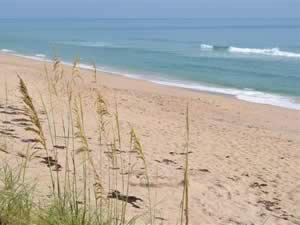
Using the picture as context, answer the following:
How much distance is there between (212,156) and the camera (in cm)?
898

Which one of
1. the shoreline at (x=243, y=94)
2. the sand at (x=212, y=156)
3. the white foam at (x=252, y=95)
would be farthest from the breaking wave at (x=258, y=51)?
the sand at (x=212, y=156)

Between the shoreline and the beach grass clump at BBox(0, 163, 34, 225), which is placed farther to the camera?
the shoreline

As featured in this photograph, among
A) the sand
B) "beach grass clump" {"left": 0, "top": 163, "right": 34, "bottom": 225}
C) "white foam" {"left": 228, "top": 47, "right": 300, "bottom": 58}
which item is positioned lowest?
the sand

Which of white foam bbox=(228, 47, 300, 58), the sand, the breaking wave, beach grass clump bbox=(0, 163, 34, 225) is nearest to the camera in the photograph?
beach grass clump bbox=(0, 163, 34, 225)

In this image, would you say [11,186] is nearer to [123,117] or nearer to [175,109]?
[123,117]

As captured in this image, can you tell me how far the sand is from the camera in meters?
6.05

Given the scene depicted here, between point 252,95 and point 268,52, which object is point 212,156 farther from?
point 268,52

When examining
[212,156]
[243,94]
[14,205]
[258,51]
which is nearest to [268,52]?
[258,51]

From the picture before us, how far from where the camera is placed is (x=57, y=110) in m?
10.3

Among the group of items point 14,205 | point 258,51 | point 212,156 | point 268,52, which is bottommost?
point 212,156

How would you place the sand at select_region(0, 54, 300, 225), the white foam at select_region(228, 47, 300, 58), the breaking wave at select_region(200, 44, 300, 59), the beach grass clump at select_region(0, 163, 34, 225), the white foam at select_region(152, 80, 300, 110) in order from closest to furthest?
the beach grass clump at select_region(0, 163, 34, 225)
the sand at select_region(0, 54, 300, 225)
the white foam at select_region(152, 80, 300, 110)
the white foam at select_region(228, 47, 300, 58)
the breaking wave at select_region(200, 44, 300, 59)

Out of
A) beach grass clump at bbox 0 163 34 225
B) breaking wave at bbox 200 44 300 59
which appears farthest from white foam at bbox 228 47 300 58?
beach grass clump at bbox 0 163 34 225

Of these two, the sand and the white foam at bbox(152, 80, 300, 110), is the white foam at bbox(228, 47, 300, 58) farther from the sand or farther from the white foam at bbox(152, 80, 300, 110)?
the sand

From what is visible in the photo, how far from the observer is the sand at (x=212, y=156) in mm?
6047
